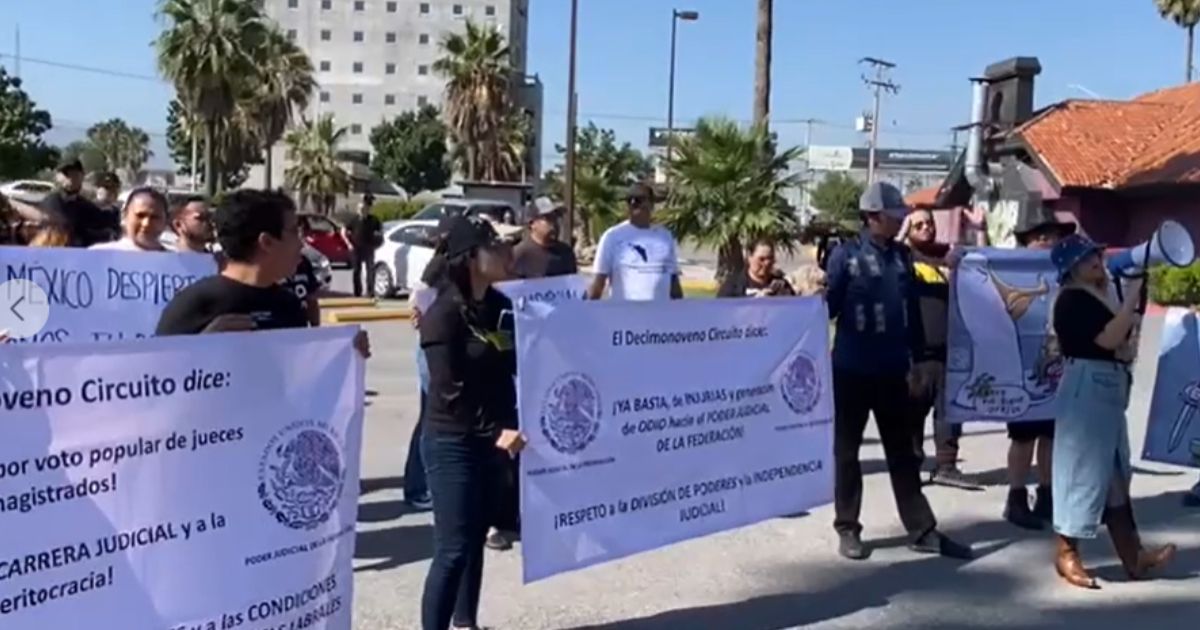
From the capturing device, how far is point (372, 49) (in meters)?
122

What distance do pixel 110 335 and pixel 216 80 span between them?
42.8 metres

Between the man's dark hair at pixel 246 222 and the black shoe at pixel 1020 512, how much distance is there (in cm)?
516

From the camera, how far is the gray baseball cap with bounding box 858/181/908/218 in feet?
22.4

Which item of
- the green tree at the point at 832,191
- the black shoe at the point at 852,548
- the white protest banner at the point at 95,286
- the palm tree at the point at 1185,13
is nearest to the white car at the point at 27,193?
the white protest banner at the point at 95,286

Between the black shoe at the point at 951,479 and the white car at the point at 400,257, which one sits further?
the white car at the point at 400,257

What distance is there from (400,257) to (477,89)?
3779 centimetres

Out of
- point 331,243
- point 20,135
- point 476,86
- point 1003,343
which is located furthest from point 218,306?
point 476,86

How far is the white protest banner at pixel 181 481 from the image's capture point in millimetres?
3439

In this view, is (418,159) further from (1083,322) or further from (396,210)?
(1083,322)

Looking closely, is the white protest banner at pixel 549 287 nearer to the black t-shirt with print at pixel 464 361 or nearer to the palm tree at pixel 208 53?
the black t-shirt with print at pixel 464 361

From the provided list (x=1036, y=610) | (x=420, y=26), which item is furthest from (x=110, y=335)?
(x=420, y=26)

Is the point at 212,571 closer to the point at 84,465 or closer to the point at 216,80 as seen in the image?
the point at 84,465

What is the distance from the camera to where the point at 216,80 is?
4706cm

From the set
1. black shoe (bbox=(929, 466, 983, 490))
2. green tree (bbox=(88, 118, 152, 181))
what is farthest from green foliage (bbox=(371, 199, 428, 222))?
green tree (bbox=(88, 118, 152, 181))
